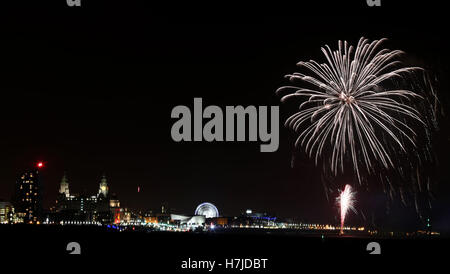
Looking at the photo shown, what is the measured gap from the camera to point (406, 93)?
65.9 metres

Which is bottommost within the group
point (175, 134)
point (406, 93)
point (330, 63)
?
point (175, 134)

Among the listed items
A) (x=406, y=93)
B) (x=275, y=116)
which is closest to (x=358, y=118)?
(x=406, y=93)

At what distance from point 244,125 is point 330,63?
62.4ft
